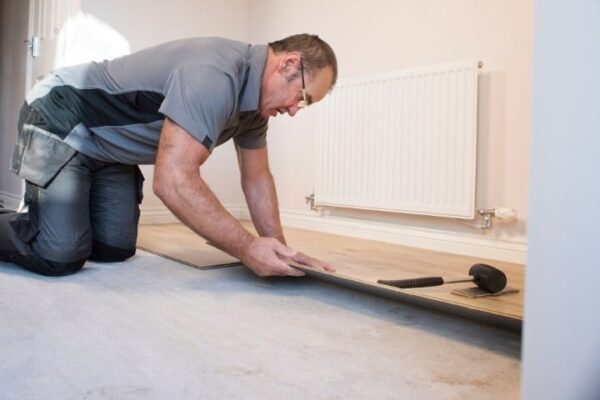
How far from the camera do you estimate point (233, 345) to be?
1.00 m

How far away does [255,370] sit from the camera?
872 millimetres

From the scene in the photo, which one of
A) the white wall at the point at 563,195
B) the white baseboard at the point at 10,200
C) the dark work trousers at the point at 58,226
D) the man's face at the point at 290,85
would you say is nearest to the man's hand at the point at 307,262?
the man's face at the point at 290,85

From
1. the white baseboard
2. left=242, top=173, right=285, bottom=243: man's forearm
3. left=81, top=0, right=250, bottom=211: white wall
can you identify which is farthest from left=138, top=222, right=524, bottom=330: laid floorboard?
the white baseboard

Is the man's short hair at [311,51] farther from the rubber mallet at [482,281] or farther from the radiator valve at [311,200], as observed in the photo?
the radiator valve at [311,200]

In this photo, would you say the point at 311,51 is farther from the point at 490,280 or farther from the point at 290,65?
the point at 490,280

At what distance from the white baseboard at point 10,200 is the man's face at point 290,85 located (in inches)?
114

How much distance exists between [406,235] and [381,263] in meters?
0.74

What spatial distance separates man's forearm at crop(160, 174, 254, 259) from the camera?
1.29 meters

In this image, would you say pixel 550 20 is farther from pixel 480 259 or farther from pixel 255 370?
pixel 480 259

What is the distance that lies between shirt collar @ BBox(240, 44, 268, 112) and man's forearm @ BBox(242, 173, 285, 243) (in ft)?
1.21

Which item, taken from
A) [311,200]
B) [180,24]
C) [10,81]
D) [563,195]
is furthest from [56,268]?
[10,81]

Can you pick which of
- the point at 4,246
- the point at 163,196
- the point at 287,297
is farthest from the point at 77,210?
the point at 287,297

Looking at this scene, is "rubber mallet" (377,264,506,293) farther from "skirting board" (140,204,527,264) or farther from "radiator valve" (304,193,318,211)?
"radiator valve" (304,193,318,211)

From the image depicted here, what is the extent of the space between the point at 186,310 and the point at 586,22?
1.03 meters
